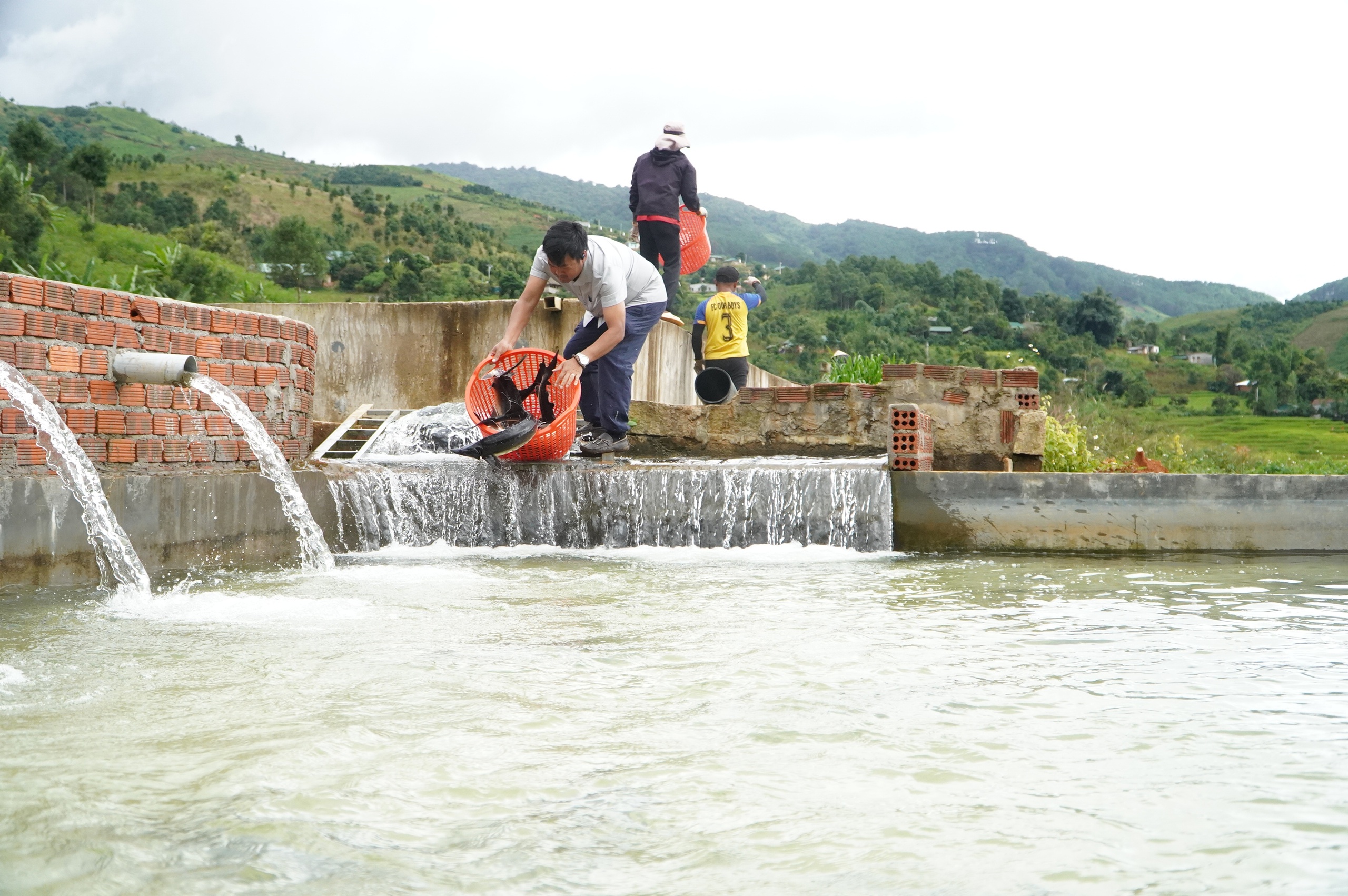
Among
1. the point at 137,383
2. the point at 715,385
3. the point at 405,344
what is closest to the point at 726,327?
the point at 715,385

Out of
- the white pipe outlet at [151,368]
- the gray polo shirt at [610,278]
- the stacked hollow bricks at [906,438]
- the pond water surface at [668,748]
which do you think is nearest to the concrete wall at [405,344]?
the gray polo shirt at [610,278]

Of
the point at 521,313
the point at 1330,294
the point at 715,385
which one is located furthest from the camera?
the point at 1330,294

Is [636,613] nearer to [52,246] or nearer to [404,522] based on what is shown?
[404,522]

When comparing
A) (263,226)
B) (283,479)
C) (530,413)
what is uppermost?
(263,226)

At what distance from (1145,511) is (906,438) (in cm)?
151

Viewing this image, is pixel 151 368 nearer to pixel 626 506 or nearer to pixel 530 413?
pixel 530 413

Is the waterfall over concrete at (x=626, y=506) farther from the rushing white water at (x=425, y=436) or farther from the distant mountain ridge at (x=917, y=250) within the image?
the distant mountain ridge at (x=917, y=250)

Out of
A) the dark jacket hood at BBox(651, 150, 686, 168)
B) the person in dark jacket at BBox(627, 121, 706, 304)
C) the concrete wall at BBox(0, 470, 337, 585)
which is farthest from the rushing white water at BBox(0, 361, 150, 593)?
the dark jacket hood at BBox(651, 150, 686, 168)

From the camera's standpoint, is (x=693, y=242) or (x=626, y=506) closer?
(x=626, y=506)

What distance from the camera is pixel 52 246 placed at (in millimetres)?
52656

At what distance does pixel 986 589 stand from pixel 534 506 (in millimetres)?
2931

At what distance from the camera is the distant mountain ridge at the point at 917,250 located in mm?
134350

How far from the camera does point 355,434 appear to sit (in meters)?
8.59

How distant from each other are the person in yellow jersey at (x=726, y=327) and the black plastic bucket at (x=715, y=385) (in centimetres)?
6
